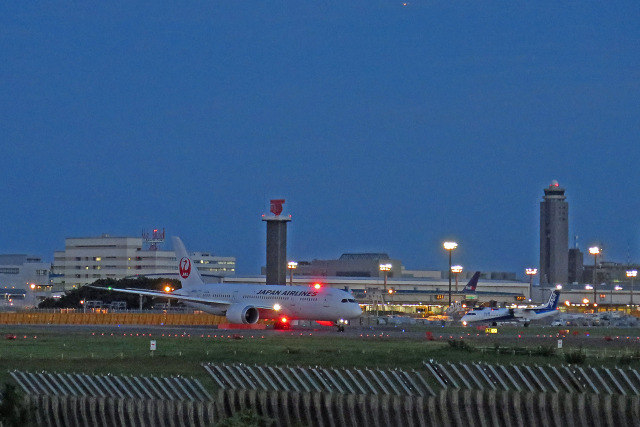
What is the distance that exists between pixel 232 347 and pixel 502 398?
3381cm

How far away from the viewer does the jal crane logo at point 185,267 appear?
104 meters

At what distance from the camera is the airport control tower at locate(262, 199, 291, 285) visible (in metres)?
174

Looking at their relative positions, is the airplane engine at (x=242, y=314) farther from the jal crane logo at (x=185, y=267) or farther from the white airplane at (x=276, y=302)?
the jal crane logo at (x=185, y=267)

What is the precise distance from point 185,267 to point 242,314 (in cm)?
1872

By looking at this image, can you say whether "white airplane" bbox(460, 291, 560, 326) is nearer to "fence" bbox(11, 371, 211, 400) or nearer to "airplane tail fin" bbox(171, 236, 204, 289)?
"airplane tail fin" bbox(171, 236, 204, 289)

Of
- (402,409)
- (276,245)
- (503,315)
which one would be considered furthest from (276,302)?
(276,245)

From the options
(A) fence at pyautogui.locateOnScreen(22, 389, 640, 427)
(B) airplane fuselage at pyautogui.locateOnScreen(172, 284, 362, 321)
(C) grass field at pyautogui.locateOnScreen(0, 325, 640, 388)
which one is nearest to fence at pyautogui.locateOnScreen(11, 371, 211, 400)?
(A) fence at pyautogui.locateOnScreen(22, 389, 640, 427)

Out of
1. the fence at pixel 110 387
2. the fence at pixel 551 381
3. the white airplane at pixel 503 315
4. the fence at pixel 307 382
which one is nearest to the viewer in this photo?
the fence at pixel 551 381

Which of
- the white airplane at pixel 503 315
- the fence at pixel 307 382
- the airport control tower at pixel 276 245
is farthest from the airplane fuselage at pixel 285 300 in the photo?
the airport control tower at pixel 276 245

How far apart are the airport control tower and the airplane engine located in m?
85.8

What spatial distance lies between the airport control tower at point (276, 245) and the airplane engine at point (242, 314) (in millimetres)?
85823

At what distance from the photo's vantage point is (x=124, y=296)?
16888 centimetres

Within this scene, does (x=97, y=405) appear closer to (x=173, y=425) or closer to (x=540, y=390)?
(x=173, y=425)

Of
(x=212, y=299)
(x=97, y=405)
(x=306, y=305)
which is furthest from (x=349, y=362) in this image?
(x=212, y=299)
